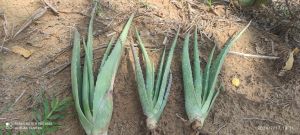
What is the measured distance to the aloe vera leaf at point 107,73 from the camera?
2203 millimetres

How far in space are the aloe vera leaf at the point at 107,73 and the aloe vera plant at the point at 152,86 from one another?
9 centimetres

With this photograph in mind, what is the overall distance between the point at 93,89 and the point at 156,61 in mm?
472

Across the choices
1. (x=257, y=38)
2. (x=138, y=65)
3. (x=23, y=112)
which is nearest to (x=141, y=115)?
(x=138, y=65)

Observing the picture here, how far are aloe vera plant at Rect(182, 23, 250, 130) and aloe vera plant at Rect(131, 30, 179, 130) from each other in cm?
10

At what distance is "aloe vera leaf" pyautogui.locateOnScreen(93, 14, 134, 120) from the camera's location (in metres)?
2.20

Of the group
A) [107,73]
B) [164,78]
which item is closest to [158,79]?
[164,78]

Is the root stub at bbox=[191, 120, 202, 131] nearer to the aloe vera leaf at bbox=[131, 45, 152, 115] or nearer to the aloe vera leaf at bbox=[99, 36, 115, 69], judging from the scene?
the aloe vera leaf at bbox=[131, 45, 152, 115]

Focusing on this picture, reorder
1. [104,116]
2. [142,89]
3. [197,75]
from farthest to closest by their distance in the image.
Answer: [197,75] → [142,89] → [104,116]

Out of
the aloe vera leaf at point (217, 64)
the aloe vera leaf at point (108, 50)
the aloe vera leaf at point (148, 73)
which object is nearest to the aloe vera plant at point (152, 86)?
the aloe vera leaf at point (148, 73)

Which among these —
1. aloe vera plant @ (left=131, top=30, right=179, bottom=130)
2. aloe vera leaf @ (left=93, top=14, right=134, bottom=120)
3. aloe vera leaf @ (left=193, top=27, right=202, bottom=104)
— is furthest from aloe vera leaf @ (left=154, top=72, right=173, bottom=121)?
aloe vera leaf @ (left=93, top=14, right=134, bottom=120)

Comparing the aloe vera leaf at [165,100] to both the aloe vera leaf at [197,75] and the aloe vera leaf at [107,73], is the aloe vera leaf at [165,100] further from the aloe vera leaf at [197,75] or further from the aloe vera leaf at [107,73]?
the aloe vera leaf at [107,73]

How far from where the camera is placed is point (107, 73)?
90.6 inches

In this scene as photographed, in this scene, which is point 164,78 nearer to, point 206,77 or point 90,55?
point 206,77

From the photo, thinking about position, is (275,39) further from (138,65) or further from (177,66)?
(138,65)
